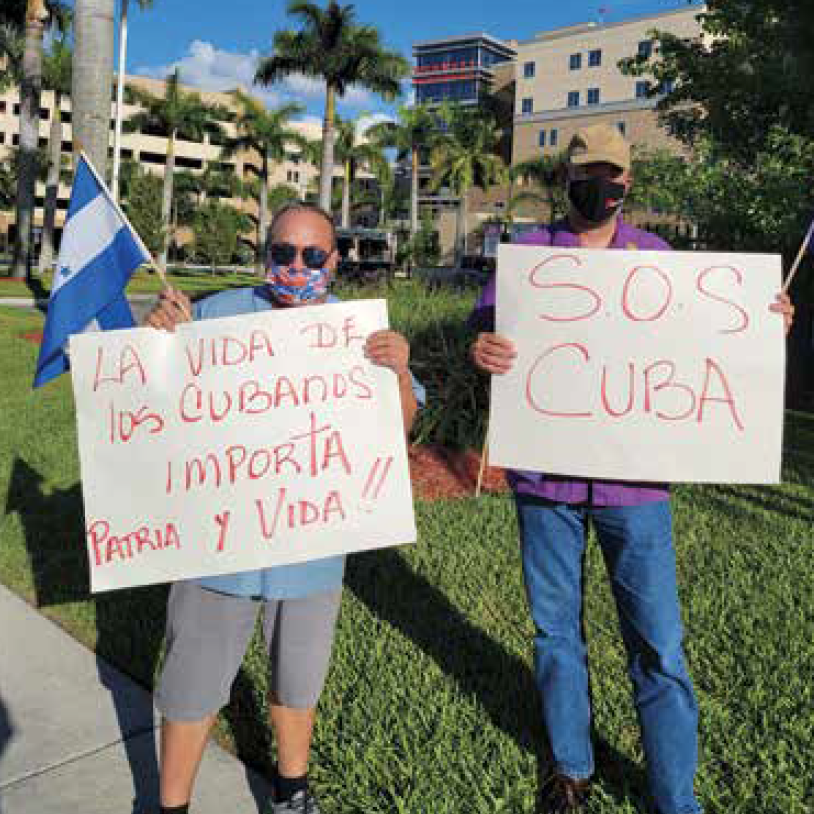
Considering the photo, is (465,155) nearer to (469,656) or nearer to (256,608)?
(469,656)

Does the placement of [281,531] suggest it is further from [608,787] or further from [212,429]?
[608,787]

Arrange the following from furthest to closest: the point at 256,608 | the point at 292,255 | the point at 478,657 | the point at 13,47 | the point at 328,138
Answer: the point at 328,138, the point at 13,47, the point at 478,657, the point at 256,608, the point at 292,255

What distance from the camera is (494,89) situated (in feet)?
265

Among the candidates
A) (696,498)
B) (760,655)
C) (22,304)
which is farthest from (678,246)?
(22,304)

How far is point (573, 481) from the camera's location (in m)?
2.45

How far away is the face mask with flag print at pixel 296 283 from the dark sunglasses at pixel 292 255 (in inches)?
0.5

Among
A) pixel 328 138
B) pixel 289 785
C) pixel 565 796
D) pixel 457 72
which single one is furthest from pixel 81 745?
pixel 457 72

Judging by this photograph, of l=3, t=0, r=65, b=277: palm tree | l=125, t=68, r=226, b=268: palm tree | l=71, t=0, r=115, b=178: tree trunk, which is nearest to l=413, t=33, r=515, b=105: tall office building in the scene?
l=125, t=68, r=226, b=268: palm tree

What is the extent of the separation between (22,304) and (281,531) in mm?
19539

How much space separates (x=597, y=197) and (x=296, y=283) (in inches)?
34.9

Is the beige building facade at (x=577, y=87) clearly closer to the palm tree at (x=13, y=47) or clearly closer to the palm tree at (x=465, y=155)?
the palm tree at (x=465, y=155)

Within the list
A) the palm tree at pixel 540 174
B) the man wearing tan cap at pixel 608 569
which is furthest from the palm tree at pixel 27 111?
the palm tree at pixel 540 174

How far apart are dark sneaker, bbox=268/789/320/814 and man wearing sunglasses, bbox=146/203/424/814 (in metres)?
0.32

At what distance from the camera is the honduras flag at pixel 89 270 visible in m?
2.78
